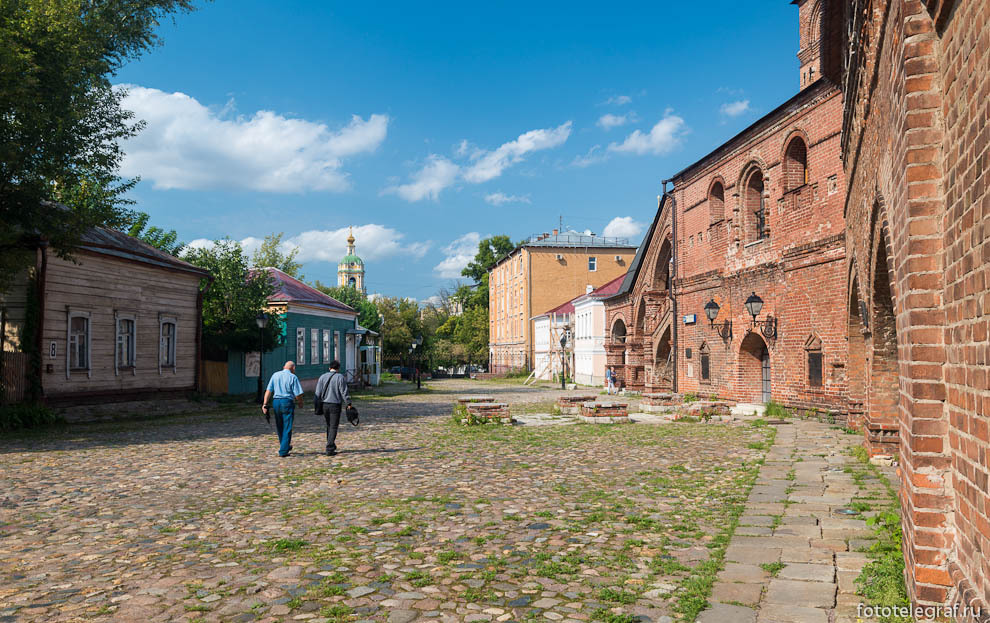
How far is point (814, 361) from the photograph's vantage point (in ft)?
56.0

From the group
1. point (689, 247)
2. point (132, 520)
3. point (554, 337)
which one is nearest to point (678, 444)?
point (132, 520)

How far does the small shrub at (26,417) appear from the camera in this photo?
54.6ft

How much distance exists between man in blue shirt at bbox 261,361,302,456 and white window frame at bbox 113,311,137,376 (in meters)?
11.8

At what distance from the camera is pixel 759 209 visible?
20703 mm

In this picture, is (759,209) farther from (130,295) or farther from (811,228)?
(130,295)

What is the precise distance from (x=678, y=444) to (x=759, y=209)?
980 cm

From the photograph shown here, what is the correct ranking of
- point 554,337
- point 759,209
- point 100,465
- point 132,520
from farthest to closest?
1. point 554,337
2. point 759,209
3. point 100,465
4. point 132,520

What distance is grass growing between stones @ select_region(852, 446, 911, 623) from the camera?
14.9 feet

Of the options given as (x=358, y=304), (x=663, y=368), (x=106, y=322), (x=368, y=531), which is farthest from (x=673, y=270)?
(x=358, y=304)

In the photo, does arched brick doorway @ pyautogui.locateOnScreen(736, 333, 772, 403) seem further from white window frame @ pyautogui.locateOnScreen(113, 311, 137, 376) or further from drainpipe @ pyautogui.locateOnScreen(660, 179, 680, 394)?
white window frame @ pyautogui.locateOnScreen(113, 311, 137, 376)

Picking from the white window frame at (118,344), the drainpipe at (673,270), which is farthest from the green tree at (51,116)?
the drainpipe at (673,270)

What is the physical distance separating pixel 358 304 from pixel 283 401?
182ft

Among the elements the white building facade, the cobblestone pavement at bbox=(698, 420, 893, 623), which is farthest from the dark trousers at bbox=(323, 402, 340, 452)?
the white building facade

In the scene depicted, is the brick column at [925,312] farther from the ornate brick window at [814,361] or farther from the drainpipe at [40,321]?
the drainpipe at [40,321]
